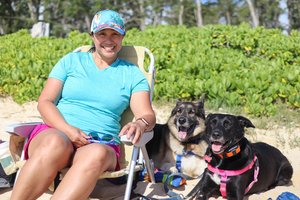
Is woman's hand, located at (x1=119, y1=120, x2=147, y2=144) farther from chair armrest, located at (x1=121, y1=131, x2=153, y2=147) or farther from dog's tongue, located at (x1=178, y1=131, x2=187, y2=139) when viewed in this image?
dog's tongue, located at (x1=178, y1=131, x2=187, y2=139)

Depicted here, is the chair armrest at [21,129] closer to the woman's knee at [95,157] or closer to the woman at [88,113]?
the woman at [88,113]

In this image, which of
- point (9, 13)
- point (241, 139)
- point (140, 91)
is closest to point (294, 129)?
point (241, 139)

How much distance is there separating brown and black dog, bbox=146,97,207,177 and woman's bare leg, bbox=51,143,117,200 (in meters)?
1.43

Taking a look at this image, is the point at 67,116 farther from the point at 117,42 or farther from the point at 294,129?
the point at 294,129

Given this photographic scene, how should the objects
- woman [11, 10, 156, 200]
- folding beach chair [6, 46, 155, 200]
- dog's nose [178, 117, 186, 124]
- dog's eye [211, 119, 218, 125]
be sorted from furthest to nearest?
dog's nose [178, 117, 186, 124] < dog's eye [211, 119, 218, 125] < folding beach chair [6, 46, 155, 200] < woman [11, 10, 156, 200]

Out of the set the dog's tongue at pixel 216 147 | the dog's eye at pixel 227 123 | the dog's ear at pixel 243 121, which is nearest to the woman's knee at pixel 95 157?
the dog's tongue at pixel 216 147

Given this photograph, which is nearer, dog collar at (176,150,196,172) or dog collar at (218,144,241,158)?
dog collar at (218,144,241,158)

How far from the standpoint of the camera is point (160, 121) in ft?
19.2

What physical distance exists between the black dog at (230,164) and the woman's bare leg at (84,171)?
0.91m

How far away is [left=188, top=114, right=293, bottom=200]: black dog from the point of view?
326 centimetres

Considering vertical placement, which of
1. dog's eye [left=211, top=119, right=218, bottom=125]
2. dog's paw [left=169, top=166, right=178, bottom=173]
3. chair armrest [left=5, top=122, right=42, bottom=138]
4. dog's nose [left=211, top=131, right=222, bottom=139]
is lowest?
dog's paw [left=169, top=166, right=178, bottom=173]

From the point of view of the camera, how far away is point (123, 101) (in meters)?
3.35

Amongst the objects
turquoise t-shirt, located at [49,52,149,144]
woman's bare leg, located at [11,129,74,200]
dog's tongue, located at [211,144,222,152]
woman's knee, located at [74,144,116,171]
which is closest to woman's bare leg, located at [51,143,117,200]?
woman's knee, located at [74,144,116,171]

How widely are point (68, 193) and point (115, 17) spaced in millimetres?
1427
